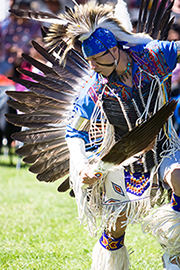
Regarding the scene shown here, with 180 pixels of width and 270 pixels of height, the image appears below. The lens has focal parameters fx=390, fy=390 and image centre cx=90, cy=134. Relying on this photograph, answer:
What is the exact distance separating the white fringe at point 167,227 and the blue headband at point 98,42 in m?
0.90

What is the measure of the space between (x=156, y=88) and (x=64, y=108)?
2.19ft

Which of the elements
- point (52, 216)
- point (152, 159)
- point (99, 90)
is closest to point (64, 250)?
point (52, 216)

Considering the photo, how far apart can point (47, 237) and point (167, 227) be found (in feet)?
4.87

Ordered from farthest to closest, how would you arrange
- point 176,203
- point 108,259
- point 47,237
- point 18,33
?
point 18,33
point 47,237
point 108,259
point 176,203

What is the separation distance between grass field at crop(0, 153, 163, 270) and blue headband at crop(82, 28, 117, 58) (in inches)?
57.2

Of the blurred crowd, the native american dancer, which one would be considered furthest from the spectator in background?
the native american dancer

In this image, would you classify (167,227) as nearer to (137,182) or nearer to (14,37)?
(137,182)

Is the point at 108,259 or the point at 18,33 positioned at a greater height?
the point at 18,33

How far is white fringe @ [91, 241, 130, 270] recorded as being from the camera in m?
2.19

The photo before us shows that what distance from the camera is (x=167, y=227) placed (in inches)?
80.2

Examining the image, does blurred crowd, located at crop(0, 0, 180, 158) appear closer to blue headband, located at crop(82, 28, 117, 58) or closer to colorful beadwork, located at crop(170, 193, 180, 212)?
blue headband, located at crop(82, 28, 117, 58)

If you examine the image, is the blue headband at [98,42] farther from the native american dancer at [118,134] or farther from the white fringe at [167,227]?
the white fringe at [167,227]

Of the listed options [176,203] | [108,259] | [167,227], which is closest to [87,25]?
[176,203]

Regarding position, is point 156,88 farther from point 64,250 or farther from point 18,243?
point 18,243
